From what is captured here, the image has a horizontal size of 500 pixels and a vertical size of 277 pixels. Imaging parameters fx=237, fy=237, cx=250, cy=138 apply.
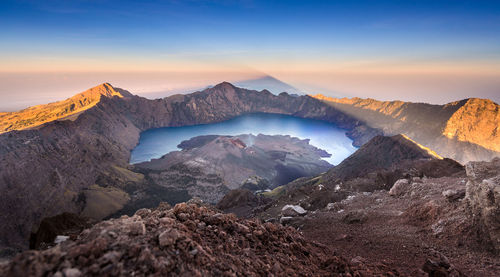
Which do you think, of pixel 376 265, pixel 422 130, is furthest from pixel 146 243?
pixel 422 130

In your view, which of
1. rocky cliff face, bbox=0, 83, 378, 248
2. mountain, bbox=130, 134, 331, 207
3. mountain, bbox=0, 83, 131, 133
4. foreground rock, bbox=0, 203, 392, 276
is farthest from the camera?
mountain, bbox=0, 83, 131, 133

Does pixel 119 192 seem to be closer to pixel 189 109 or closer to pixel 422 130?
pixel 422 130

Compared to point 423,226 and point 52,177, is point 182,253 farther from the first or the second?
point 52,177

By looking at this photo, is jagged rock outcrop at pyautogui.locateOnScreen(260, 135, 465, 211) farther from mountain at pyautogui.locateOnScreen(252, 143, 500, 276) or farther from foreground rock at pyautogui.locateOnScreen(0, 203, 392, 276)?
foreground rock at pyautogui.locateOnScreen(0, 203, 392, 276)

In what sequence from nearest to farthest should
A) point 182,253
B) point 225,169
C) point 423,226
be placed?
1. point 182,253
2. point 423,226
3. point 225,169

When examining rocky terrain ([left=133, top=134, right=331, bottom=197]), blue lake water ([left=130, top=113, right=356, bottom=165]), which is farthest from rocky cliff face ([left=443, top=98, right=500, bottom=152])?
rocky terrain ([left=133, top=134, right=331, bottom=197])

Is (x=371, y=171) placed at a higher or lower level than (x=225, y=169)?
higher

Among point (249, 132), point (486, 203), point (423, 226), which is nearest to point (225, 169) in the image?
point (423, 226)
